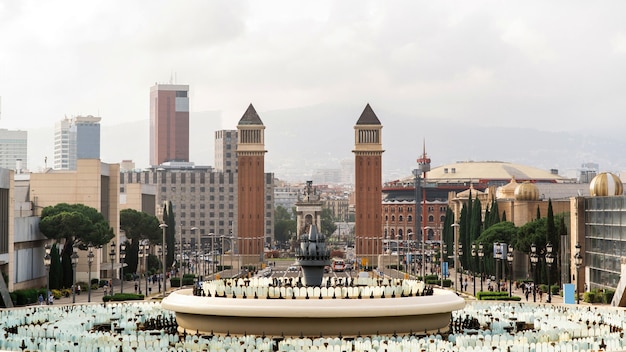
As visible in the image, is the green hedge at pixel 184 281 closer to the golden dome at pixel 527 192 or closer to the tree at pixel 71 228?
the tree at pixel 71 228

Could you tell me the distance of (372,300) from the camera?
41.2 m

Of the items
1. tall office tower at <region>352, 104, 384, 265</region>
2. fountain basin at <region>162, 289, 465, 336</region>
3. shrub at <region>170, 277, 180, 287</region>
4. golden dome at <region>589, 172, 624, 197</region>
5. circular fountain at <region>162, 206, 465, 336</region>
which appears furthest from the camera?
tall office tower at <region>352, 104, 384, 265</region>

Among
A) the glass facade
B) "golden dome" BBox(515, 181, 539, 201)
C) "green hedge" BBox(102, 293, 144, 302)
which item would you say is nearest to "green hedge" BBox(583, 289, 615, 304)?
the glass facade

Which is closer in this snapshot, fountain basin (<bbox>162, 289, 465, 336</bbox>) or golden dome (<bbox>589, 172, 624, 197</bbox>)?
fountain basin (<bbox>162, 289, 465, 336</bbox>)

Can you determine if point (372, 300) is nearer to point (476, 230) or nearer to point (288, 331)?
point (288, 331)

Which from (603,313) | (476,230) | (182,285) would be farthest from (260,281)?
(476,230)

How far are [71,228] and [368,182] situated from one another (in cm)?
9689

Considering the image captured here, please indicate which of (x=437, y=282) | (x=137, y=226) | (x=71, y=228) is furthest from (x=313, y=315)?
(x=137, y=226)

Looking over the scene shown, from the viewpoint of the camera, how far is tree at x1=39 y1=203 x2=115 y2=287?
104m

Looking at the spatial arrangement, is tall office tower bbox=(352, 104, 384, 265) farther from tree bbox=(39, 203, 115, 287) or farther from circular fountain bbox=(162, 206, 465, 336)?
circular fountain bbox=(162, 206, 465, 336)

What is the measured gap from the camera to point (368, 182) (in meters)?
196

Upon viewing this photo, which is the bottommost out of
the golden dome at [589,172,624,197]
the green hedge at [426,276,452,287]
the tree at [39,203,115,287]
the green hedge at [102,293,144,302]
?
the green hedge at [426,276,452,287]

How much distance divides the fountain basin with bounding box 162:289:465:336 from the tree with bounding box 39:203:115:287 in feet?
200

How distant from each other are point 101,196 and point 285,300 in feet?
280
